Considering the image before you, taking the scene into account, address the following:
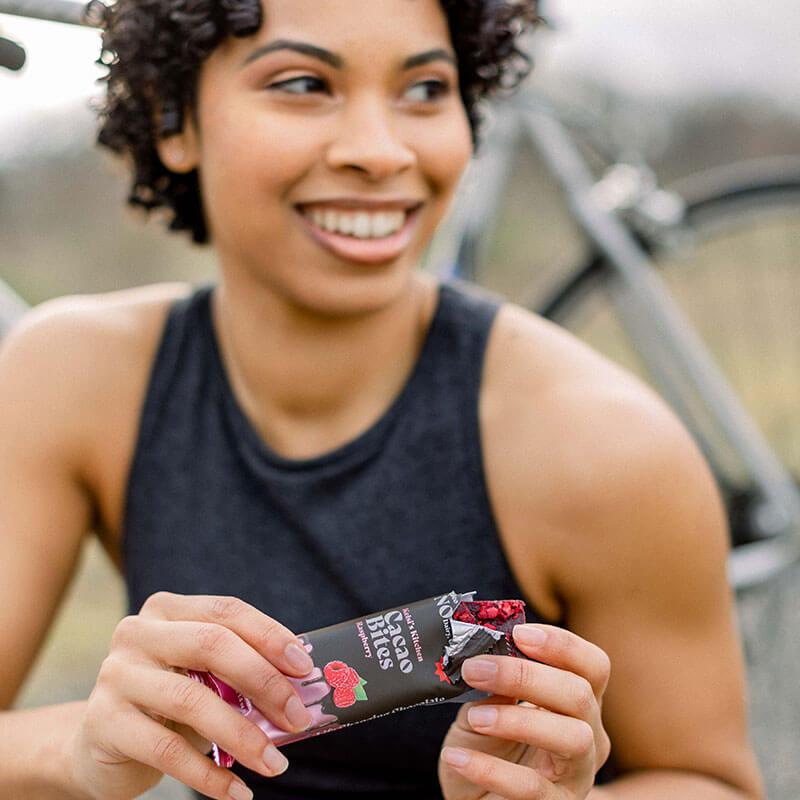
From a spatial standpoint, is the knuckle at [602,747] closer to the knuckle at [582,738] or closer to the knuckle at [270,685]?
the knuckle at [582,738]

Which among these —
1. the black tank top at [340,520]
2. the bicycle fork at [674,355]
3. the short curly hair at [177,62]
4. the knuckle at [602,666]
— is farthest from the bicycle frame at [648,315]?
the knuckle at [602,666]

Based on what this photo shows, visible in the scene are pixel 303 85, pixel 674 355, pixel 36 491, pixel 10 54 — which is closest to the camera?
pixel 10 54

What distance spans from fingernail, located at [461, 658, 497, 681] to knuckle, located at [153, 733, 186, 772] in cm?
20

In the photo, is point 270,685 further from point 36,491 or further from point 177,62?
point 177,62

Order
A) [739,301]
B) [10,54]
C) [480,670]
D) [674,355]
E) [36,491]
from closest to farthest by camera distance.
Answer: [480,670] → [10,54] → [36,491] → [674,355] → [739,301]

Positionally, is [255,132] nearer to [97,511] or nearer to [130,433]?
[130,433]

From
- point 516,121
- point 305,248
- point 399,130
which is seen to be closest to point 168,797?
point 305,248

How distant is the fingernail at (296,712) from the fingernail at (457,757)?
97mm

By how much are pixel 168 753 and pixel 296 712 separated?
0.31 feet

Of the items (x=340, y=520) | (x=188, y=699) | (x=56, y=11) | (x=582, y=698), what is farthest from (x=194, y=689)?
(x=56, y=11)

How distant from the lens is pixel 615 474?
0.88 metres

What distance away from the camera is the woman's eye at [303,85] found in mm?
906

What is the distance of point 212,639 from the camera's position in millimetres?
639

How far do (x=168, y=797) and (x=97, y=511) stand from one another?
68 cm
